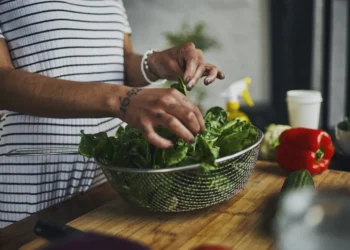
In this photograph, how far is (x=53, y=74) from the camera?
1267mm

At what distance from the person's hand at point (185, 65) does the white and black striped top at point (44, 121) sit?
0.20 m

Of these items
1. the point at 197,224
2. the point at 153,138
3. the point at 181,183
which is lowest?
the point at 197,224

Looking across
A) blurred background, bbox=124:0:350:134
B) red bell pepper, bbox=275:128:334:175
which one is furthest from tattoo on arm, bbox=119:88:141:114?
blurred background, bbox=124:0:350:134

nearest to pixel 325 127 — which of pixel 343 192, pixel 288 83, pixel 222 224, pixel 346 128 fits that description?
pixel 288 83

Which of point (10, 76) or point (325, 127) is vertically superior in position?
point (10, 76)

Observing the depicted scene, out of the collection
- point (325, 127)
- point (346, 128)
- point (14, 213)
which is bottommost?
point (325, 127)

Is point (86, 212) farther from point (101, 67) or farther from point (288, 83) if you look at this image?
point (288, 83)

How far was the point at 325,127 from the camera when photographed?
2.59 meters

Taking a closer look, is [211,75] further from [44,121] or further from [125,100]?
[44,121]

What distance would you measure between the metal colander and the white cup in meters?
0.62

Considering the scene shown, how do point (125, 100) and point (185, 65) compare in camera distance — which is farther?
point (185, 65)

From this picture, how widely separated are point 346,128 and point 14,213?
1028mm

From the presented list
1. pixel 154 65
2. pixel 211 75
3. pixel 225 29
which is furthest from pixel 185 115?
pixel 225 29

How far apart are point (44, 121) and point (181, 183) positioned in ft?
1.76
